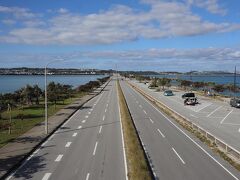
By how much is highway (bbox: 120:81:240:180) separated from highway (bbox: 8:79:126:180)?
6.63ft

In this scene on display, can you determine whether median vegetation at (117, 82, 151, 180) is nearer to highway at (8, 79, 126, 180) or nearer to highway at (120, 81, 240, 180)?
highway at (8, 79, 126, 180)

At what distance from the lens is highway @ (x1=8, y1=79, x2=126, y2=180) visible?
58.7 feet

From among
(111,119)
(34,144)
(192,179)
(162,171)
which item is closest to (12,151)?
(34,144)

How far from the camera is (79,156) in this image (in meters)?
21.7

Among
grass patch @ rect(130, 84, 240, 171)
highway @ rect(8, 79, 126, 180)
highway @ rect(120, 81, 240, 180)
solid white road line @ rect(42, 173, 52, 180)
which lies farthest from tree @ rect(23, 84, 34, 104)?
solid white road line @ rect(42, 173, 52, 180)

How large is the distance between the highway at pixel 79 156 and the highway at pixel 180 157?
202 cm

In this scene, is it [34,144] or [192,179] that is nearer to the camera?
[192,179]

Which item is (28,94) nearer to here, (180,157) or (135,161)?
(180,157)

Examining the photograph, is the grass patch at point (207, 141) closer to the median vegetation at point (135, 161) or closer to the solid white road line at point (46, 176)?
the median vegetation at point (135, 161)

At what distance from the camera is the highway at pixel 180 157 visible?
17.9 meters

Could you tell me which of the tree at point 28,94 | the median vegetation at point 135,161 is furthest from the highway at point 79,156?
the tree at point 28,94

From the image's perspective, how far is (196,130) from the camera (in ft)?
101

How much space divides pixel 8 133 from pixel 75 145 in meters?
7.90

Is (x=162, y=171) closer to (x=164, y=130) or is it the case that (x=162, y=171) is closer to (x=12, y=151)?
(x=12, y=151)
